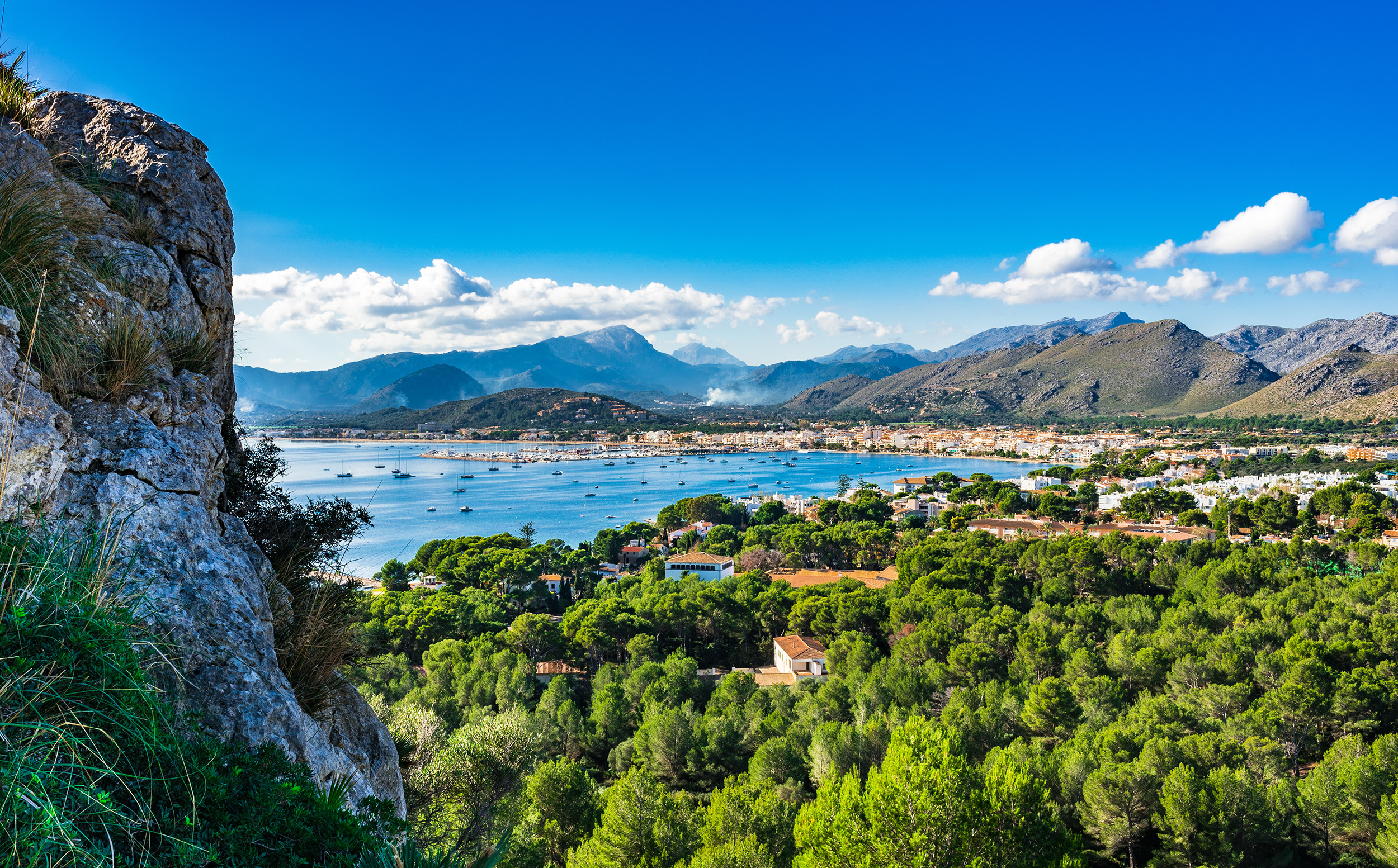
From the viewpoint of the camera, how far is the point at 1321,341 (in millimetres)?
178625

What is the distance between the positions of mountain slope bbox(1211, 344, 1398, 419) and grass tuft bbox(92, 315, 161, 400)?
326 feet

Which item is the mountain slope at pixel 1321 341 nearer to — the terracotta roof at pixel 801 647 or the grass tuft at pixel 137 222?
the terracotta roof at pixel 801 647

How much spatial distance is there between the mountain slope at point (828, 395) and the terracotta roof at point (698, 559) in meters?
144

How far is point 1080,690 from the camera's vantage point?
40.5 ft

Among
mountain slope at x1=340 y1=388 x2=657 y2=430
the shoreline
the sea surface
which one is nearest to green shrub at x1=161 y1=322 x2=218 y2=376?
the sea surface

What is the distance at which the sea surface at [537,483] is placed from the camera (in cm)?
4000

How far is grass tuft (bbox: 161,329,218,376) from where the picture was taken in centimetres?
363

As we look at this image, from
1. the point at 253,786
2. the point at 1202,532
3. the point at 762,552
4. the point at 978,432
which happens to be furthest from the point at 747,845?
the point at 978,432

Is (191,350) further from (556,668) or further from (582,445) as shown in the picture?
(582,445)

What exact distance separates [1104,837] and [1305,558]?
20107 millimetres

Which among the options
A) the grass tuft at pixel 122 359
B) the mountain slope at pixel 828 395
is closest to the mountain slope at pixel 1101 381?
the mountain slope at pixel 828 395

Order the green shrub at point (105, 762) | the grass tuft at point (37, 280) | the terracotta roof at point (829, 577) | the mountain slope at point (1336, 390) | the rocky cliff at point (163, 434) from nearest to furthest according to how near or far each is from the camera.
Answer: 1. the green shrub at point (105, 762)
2. the rocky cliff at point (163, 434)
3. the grass tuft at point (37, 280)
4. the terracotta roof at point (829, 577)
5. the mountain slope at point (1336, 390)

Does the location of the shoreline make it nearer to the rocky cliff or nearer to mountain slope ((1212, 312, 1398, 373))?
the rocky cliff

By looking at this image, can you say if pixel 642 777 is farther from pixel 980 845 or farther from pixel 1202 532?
pixel 1202 532
